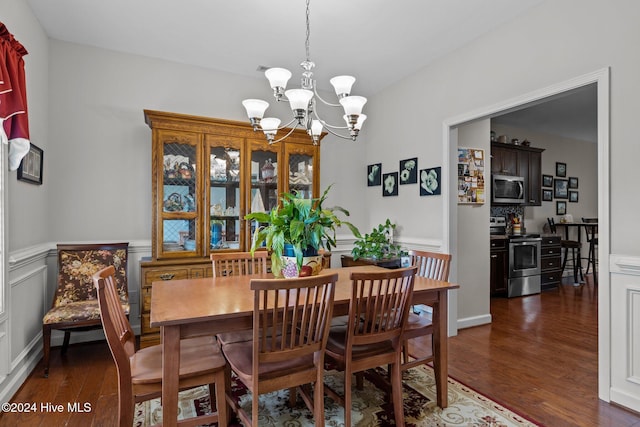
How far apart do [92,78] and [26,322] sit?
2242 mm

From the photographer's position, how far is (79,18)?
9.57 feet

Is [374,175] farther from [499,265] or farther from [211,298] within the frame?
[211,298]

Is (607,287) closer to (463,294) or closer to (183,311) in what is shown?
(463,294)

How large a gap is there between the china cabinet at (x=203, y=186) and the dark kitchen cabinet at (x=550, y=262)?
14.4ft

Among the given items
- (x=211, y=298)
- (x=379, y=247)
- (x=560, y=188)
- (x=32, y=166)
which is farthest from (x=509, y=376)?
(x=560, y=188)

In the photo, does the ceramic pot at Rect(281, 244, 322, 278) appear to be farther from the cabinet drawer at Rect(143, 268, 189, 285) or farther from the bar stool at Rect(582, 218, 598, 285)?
the bar stool at Rect(582, 218, 598, 285)

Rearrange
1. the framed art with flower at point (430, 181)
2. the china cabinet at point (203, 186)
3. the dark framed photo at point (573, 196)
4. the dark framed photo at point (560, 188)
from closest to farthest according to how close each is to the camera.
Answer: the china cabinet at point (203, 186)
the framed art with flower at point (430, 181)
the dark framed photo at point (560, 188)
the dark framed photo at point (573, 196)

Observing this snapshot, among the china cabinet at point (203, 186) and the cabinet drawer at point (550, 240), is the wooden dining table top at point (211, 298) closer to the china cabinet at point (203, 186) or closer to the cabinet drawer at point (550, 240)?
the china cabinet at point (203, 186)

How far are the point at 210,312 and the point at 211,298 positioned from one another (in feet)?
0.90

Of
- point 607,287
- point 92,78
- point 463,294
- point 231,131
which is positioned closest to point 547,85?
point 607,287

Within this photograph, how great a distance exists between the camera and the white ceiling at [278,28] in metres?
2.72

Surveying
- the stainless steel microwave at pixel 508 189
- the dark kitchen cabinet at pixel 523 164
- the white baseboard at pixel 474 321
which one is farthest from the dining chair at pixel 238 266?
the dark kitchen cabinet at pixel 523 164

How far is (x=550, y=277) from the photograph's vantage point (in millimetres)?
5773

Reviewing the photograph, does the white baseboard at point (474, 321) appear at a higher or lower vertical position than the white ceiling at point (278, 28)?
lower
